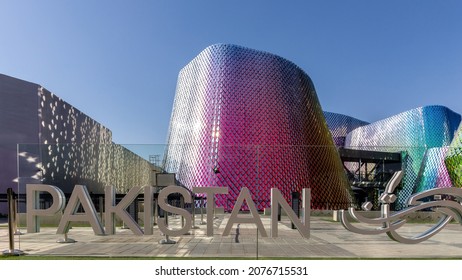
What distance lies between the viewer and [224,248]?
385 inches

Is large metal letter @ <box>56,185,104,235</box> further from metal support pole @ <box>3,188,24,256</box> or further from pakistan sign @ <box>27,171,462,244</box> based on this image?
metal support pole @ <box>3,188,24,256</box>

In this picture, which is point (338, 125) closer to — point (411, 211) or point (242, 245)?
point (411, 211)

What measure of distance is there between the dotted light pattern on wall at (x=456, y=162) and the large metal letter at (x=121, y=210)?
2791 cm

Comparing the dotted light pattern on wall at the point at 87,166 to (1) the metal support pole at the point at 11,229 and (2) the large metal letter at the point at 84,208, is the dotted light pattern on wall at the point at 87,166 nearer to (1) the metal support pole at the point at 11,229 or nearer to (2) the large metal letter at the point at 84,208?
(1) the metal support pole at the point at 11,229

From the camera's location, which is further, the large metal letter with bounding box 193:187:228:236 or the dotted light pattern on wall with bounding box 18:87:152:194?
the dotted light pattern on wall with bounding box 18:87:152:194

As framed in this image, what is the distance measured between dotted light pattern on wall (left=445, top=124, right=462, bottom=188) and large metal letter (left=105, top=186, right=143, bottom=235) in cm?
2791

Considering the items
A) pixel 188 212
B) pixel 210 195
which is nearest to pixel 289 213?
pixel 210 195

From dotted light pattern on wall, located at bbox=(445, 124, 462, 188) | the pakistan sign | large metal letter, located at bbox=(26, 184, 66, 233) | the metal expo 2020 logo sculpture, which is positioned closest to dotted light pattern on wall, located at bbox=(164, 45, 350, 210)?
dotted light pattern on wall, located at bbox=(445, 124, 462, 188)

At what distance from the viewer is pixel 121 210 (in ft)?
30.6

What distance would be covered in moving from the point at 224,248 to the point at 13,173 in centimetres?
2086

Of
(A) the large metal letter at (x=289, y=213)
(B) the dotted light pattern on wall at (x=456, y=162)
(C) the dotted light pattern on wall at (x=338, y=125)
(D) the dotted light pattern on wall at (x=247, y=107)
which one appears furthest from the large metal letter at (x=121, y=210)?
(C) the dotted light pattern on wall at (x=338, y=125)

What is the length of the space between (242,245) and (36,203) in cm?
542

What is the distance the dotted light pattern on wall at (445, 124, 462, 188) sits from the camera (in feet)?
95.6
